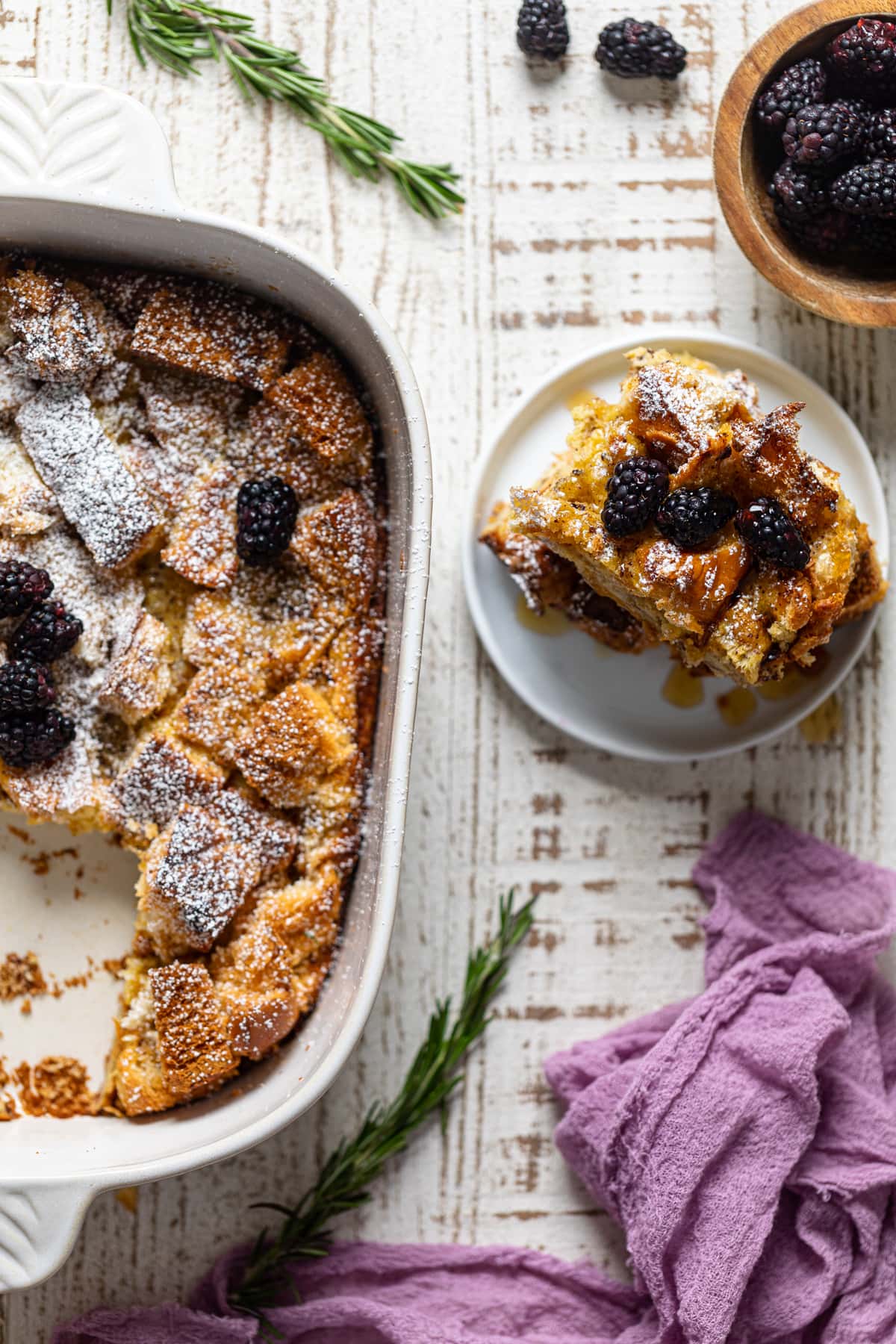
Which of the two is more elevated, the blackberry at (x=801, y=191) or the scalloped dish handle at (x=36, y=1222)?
the blackberry at (x=801, y=191)

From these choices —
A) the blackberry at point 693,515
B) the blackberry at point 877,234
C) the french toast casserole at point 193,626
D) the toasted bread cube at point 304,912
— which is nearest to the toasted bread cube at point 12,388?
the french toast casserole at point 193,626

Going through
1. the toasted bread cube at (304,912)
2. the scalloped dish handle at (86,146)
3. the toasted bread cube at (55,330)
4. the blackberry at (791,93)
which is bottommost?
the toasted bread cube at (304,912)

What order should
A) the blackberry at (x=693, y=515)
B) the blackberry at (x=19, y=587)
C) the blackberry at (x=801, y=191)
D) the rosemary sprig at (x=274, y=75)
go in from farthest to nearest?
the rosemary sprig at (x=274, y=75)
the blackberry at (x=801, y=191)
the blackberry at (x=19, y=587)
the blackberry at (x=693, y=515)

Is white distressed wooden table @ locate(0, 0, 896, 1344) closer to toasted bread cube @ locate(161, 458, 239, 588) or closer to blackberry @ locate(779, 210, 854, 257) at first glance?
blackberry @ locate(779, 210, 854, 257)

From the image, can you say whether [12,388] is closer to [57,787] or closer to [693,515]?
[57,787]

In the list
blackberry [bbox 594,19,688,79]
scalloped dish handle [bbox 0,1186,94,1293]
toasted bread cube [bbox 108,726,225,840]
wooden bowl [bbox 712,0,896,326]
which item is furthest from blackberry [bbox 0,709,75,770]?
blackberry [bbox 594,19,688,79]

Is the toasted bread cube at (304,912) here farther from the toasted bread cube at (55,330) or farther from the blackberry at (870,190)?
the blackberry at (870,190)

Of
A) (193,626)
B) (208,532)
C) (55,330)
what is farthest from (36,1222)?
(55,330)

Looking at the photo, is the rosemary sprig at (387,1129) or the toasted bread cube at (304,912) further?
the rosemary sprig at (387,1129)
